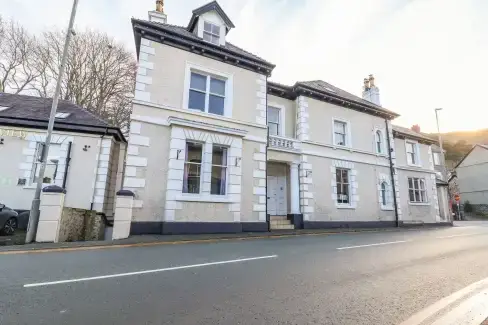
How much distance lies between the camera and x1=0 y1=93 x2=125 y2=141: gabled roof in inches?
475

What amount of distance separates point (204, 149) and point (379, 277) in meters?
→ 8.44

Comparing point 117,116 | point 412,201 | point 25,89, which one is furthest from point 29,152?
point 412,201

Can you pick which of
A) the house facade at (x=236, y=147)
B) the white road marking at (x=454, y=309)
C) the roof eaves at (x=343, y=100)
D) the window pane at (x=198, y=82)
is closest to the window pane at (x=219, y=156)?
the house facade at (x=236, y=147)

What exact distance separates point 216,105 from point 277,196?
647 cm

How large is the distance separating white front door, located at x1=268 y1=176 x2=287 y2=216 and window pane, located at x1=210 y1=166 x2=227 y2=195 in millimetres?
4214

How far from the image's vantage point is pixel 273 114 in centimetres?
1564

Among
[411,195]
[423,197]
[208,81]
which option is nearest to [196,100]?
[208,81]

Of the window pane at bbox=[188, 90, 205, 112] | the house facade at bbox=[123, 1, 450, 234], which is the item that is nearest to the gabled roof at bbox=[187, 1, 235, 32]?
the house facade at bbox=[123, 1, 450, 234]

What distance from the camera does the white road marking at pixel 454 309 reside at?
2.95 metres

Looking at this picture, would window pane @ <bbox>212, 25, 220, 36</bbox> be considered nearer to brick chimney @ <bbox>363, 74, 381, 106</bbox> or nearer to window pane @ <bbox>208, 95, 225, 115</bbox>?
window pane @ <bbox>208, 95, 225, 115</bbox>

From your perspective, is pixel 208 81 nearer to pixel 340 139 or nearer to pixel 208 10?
pixel 208 10

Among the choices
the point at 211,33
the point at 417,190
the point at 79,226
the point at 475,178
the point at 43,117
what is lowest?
the point at 79,226

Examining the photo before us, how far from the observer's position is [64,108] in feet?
47.5

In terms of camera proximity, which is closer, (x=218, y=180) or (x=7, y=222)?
(x=7, y=222)
